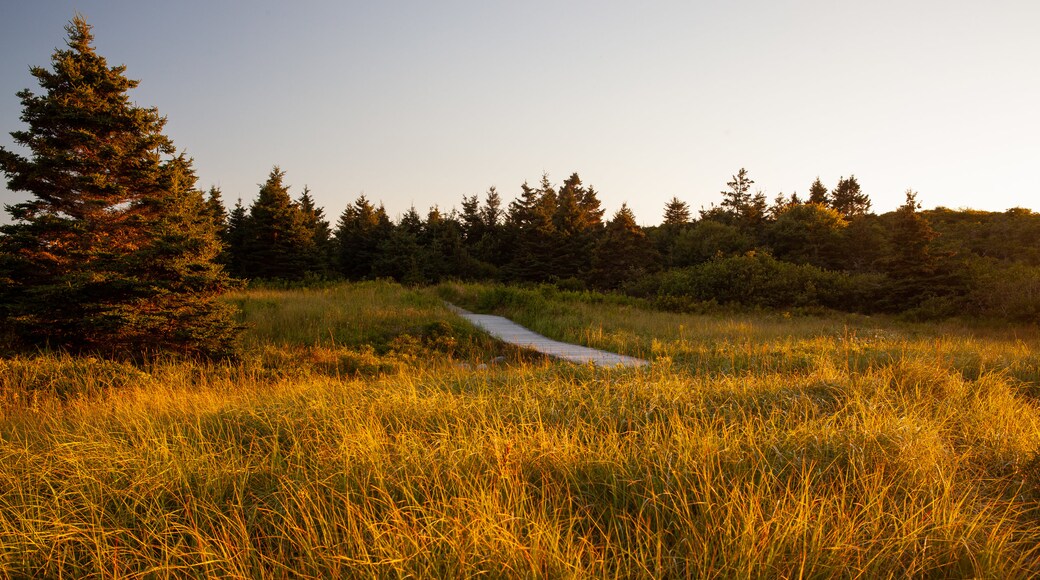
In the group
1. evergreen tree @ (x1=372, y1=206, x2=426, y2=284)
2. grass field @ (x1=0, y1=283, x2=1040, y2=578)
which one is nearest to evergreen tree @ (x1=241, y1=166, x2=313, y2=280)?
evergreen tree @ (x1=372, y1=206, x2=426, y2=284)

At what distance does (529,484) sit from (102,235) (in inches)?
490

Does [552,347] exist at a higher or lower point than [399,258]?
lower

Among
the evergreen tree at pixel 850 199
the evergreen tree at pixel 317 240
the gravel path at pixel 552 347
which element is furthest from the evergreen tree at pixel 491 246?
the evergreen tree at pixel 850 199

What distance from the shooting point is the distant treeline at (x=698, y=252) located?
59.8 feet

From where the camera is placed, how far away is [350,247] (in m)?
33.6

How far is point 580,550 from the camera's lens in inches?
82.0

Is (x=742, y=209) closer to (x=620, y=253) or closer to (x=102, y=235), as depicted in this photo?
(x=620, y=253)

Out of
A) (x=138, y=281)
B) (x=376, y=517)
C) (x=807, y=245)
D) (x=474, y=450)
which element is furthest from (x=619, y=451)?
(x=807, y=245)

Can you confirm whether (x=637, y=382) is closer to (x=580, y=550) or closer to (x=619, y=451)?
(x=619, y=451)

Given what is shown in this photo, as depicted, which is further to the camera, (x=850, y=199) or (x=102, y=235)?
(x=850, y=199)

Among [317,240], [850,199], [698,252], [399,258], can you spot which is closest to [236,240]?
[317,240]

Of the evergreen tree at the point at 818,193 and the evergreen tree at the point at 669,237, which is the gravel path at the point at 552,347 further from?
the evergreen tree at the point at 818,193

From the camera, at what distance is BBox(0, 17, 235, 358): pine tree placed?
8.35 meters

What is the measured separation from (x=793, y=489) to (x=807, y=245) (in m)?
29.5
